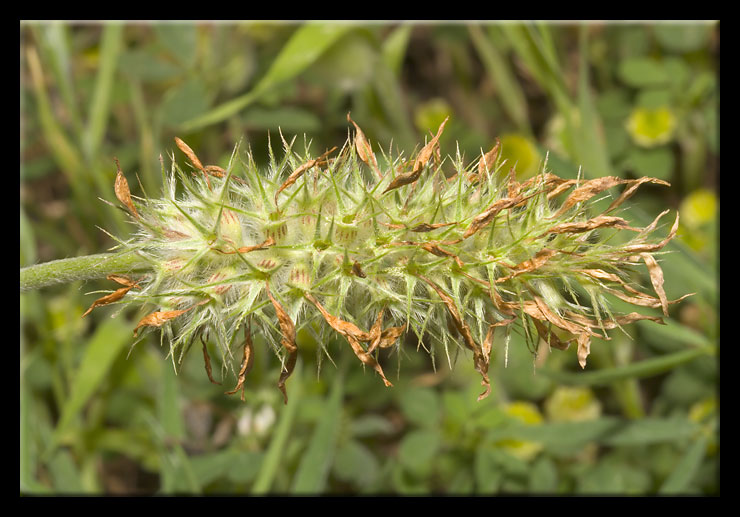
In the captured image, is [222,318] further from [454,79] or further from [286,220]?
[454,79]

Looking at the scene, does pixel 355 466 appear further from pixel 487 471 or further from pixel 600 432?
pixel 600 432

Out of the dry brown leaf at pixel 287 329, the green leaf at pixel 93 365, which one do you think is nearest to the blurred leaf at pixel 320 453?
the green leaf at pixel 93 365

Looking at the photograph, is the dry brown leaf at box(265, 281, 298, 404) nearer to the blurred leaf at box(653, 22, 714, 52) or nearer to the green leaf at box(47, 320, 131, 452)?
the green leaf at box(47, 320, 131, 452)

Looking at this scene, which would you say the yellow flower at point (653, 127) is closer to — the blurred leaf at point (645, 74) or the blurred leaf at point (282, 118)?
the blurred leaf at point (645, 74)

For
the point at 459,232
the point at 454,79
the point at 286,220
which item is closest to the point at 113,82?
the point at 454,79

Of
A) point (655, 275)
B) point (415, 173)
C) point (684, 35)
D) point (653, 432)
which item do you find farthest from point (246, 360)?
point (684, 35)

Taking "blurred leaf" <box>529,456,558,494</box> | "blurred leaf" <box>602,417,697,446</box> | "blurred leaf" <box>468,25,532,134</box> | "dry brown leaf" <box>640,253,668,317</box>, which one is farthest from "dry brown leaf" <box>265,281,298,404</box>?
"blurred leaf" <box>468,25,532,134</box>

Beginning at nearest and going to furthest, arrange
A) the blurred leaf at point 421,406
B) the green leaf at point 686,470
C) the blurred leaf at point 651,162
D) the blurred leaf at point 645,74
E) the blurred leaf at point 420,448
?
the green leaf at point 686,470 → the blurred leaf at point 420,448 → the blurred leaf at point 421,406 → the blurred leaf at point 651,162 → the blurred leaf at point 645,74

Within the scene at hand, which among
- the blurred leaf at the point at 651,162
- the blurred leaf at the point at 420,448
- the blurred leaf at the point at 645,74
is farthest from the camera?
the blurred leaf at the point at 645,74
